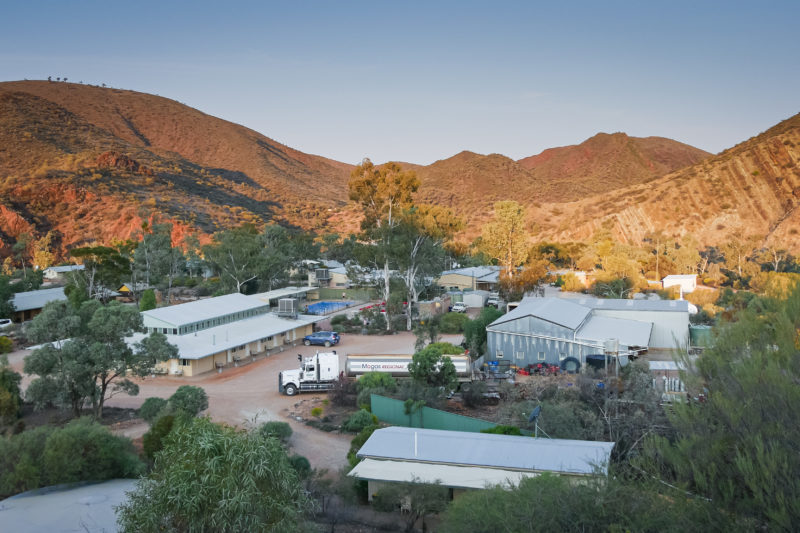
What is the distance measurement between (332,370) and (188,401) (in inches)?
287

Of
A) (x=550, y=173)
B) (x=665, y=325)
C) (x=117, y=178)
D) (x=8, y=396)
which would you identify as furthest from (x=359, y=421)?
(x=550, y=173)

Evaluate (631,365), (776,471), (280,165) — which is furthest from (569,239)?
(280,165)

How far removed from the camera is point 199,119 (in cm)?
19238

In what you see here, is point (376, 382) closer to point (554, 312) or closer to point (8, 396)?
point (554, 312)

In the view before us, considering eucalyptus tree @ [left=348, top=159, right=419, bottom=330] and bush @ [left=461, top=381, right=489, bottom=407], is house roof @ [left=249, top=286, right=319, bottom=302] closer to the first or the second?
eucalyptus tree @ [left=348, top=159, right=419, bottom=330]

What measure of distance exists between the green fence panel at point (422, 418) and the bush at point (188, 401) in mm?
5749

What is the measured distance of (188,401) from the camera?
694 inches

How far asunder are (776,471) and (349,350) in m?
25.8

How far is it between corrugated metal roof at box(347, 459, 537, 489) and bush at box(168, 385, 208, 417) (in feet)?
20.6

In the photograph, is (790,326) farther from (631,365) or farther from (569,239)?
(569,239)

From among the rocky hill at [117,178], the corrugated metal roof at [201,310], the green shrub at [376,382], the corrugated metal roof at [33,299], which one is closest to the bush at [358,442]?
the green shrub at [376,382]

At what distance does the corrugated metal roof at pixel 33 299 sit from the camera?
4019 cm

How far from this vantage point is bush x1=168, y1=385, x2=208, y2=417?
57.2 feet

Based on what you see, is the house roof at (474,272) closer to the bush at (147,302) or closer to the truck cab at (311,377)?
the bush at (147,302)
